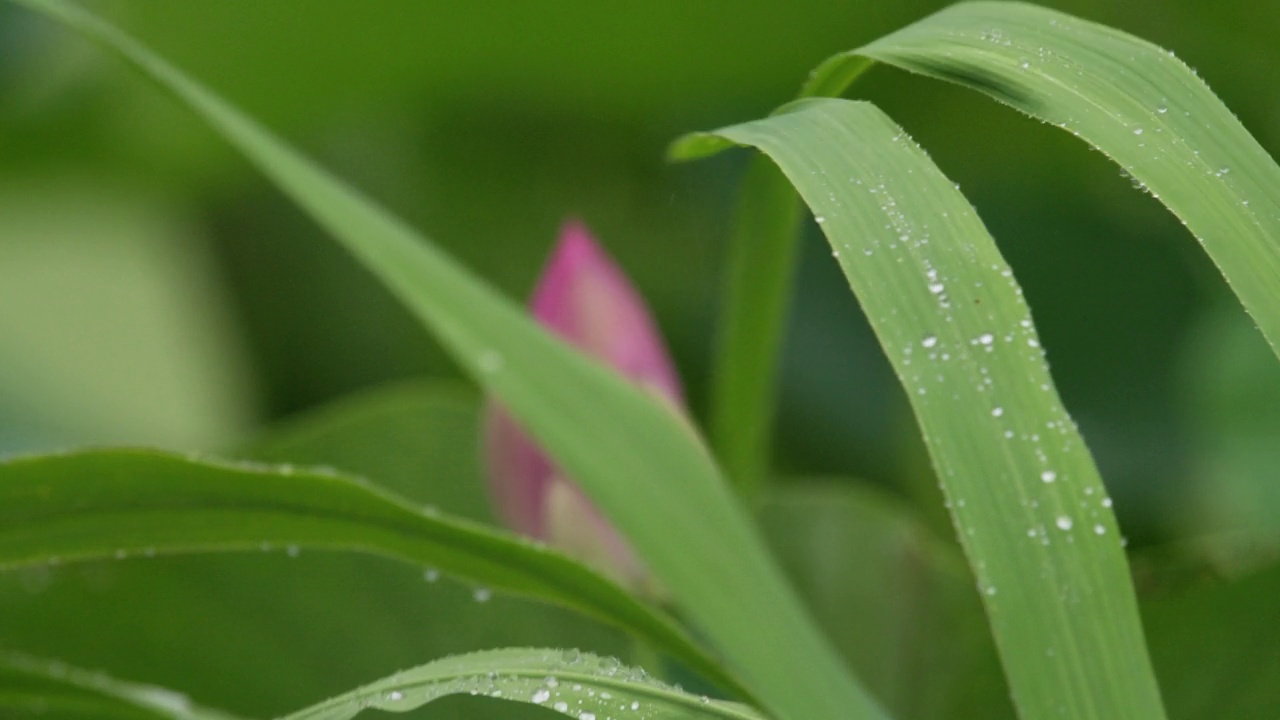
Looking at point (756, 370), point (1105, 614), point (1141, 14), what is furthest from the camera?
point (1141, 14)

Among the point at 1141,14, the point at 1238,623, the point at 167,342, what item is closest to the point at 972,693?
the point at 1238,623

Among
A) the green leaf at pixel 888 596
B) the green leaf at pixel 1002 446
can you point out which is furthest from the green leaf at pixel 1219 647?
the green leaf at pixel 1002 446

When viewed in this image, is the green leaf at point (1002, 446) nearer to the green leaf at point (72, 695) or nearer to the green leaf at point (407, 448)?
the green leaf at point (72, 695)

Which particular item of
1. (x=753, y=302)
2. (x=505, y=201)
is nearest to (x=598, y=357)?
(x=753, y=302)

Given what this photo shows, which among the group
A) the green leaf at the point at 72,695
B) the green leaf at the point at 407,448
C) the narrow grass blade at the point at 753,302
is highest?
Result: the green leaf at the point at 407,448

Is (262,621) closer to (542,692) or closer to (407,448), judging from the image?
(407,448)

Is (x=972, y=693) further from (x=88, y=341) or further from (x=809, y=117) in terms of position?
(x=88, y=341)
